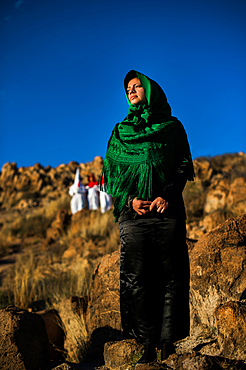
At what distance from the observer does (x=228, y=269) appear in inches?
111

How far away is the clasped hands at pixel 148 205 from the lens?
232 cm

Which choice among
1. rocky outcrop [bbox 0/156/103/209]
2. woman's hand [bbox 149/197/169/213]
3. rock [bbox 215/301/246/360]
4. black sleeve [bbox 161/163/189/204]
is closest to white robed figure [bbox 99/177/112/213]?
black sleeve [bbox 161/163/189/204]

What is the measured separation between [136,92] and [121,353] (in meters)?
2.15

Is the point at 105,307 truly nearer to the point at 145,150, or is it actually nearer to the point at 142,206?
the point at 142,206

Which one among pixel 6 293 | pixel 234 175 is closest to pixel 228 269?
pixel 6 293

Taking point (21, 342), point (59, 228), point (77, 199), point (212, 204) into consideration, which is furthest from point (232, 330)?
point (77, 199)

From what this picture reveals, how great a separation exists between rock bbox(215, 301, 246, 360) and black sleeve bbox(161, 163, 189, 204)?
33.4 inches

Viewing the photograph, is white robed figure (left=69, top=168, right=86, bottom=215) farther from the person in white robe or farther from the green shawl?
the green shawl

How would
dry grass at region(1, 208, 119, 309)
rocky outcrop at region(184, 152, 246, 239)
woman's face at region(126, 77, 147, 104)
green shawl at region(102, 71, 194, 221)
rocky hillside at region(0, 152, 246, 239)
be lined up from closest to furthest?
green shawl at region(102, 71, 194, 221)
woman's face at region(126, 77, 147, 104)
dry grass at region(1, 208, 119, 309)
rocky outcrop at region(184, 152, 246, 239)
rocky hillside at region(0, 152, 246, 239)

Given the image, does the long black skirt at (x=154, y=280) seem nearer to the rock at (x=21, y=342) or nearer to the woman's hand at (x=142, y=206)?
the woman's hand at (x=142, y=206)

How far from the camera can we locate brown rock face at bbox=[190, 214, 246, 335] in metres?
2.76

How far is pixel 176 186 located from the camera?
241cm

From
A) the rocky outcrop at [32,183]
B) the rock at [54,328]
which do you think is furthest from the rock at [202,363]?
the rocky outcrop at [32,183]

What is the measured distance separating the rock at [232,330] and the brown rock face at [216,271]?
75 centimetres
